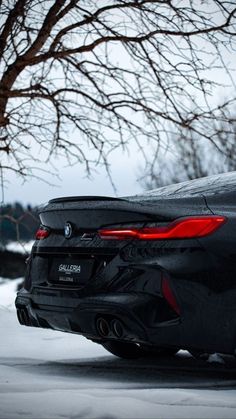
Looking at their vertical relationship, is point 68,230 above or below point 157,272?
above

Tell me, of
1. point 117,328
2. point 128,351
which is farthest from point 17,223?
point 117,328

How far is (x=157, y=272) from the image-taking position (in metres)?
4.31

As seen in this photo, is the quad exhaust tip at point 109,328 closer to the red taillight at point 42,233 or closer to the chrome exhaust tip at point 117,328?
the chrome exhaust tip at point 117,328

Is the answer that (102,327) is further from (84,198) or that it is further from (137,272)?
(84,198)

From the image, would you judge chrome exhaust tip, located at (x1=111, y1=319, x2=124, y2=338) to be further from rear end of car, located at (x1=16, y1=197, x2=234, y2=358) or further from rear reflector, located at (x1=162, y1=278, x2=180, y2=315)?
Answer: rear reflector, located at (x1=162, y1=278, x2=180, y2=315)

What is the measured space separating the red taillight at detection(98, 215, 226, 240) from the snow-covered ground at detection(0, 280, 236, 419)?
0.87m

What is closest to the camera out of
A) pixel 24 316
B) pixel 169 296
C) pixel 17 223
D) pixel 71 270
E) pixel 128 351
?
pixel 169 296

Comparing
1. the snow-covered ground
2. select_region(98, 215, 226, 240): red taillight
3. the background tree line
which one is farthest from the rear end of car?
the background tree line

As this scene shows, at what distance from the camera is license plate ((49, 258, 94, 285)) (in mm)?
4660

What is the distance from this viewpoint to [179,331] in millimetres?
4336

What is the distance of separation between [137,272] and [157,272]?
0.43ft

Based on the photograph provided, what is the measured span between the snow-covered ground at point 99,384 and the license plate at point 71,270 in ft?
2.08

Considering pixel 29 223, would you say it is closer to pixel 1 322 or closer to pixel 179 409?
pixel 1 322

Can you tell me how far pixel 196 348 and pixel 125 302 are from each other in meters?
0.49
